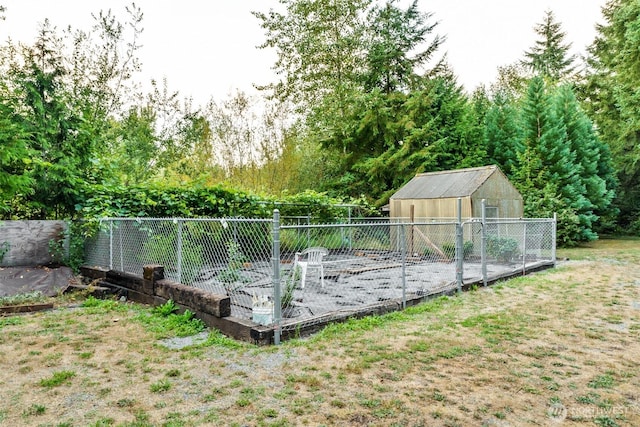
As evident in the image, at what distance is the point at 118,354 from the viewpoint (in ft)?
11.9

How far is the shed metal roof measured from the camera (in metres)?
11.8

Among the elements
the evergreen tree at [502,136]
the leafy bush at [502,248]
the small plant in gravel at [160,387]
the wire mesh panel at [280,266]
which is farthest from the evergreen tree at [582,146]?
the small plant in gravel at [160,387]

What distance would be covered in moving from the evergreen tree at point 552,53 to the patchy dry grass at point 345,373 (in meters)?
26.3

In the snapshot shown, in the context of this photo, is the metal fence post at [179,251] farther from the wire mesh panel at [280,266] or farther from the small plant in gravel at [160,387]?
the small plant in gravel at [160,387]

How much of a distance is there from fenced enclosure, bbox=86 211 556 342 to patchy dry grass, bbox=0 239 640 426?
2.10 feet

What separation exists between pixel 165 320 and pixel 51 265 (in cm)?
405

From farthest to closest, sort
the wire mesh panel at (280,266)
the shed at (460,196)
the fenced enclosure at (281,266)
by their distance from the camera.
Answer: the shed at (460,196) < the wire mesh panel at (280,266) < the fenced enclosure at (281,266)

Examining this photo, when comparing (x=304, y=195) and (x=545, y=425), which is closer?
(x=545, y=425)

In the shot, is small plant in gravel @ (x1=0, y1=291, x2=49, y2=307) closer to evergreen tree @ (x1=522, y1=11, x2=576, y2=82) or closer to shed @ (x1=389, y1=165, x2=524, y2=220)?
shed @ (x1=389, y1=165, x2=524, y2=220)

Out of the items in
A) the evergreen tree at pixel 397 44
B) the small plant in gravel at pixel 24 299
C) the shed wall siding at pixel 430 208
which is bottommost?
the small plant in gravel at pixel 24 299

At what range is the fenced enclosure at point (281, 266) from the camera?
461 centimetres

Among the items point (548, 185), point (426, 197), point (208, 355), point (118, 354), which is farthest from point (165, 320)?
point (548, 185)

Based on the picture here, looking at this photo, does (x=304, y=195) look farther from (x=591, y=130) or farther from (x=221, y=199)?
(x=591, y=130)

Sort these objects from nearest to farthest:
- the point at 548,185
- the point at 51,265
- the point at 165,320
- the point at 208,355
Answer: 1. the point at 208,355
2. the point at 165,320
3. the point at 51,265
4. the point at 548,185
